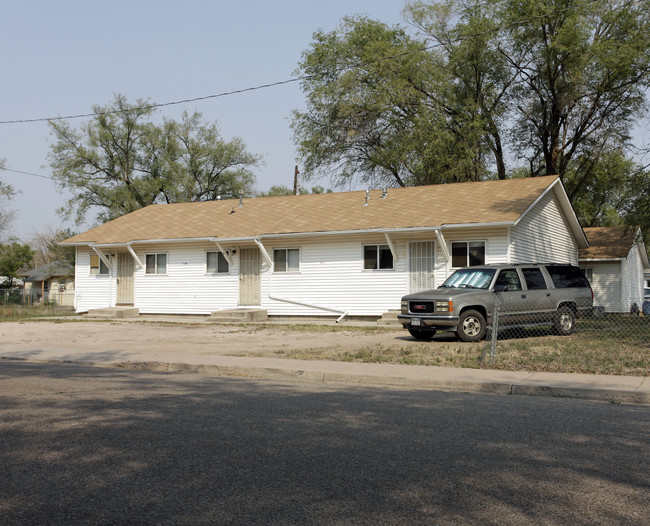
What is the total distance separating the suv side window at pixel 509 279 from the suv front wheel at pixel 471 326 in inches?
44.0

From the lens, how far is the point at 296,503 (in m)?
4.54

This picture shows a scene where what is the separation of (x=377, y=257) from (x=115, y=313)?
11.4 meters

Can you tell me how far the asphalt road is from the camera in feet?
14.5

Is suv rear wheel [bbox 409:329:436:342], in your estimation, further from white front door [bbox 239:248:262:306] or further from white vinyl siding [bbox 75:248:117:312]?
white vinyl siding [bbox 75:248:117:312]

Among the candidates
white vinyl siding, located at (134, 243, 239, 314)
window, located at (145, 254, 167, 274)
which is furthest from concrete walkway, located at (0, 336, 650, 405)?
window, located at (145, 254, 167, 274)

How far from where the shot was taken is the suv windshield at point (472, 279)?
17098mm

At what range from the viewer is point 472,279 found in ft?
57.1

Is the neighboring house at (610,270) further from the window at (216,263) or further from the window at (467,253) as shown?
the window at (216,263)

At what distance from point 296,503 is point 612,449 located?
3296mm

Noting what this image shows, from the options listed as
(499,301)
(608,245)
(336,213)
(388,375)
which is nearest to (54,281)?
(336,213)

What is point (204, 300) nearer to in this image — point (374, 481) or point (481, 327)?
point (481, 327)

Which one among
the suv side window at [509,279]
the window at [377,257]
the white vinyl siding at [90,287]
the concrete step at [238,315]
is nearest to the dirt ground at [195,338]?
the concrete step at [238,315]

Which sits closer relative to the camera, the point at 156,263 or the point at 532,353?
the point at 532,353

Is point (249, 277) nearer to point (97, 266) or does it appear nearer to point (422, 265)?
point (422, 265)
